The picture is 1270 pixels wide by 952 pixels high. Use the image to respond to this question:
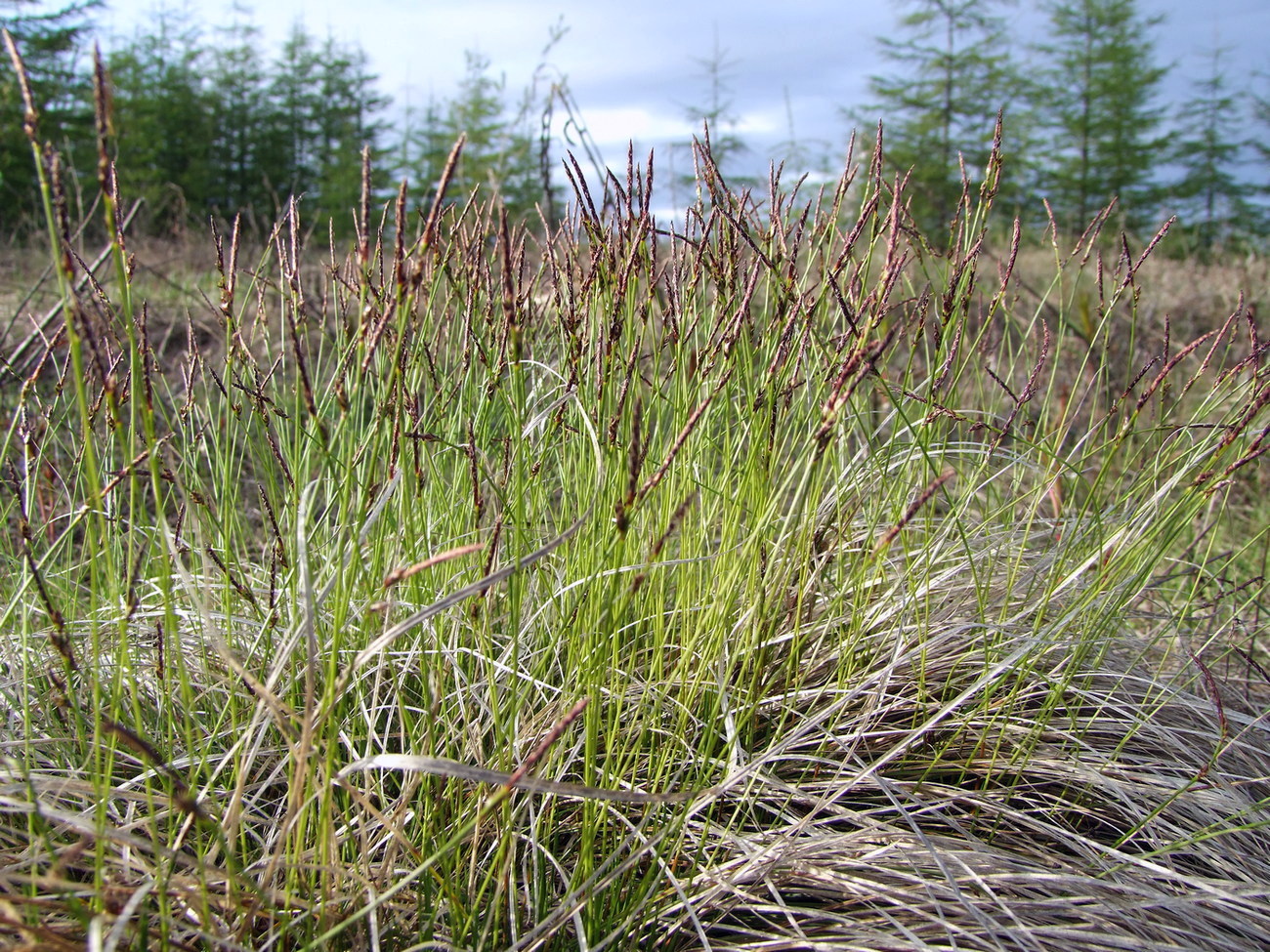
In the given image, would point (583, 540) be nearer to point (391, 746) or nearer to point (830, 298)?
point (391, 746)

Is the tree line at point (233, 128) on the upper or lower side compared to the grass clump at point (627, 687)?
upper

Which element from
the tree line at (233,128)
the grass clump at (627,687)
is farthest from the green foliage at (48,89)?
the grass clump at (627,687)

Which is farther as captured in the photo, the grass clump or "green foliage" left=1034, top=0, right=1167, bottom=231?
"green foliage" left=1034, top=0, right=1167, bottom=231

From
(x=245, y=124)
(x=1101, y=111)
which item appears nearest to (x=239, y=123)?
(x=245, y=124)

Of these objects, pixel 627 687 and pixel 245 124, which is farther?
pixel 245 124

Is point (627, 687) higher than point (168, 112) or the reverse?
the reverse

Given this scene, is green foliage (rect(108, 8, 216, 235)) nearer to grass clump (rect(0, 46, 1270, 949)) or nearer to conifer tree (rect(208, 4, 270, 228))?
conifer tree (rect(208, 4, 270, 228))

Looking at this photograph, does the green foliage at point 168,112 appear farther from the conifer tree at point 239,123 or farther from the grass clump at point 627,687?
the grass clump at point 627,687

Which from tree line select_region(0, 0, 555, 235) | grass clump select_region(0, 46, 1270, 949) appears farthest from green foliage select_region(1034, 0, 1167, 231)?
grass clump select_region(0, 46, 1270, 949)

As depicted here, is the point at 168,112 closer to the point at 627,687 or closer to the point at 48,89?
A: the point at 48,89

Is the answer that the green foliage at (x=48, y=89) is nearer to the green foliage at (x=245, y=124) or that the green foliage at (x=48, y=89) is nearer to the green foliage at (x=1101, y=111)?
the green foliage at (x=245, y=124)

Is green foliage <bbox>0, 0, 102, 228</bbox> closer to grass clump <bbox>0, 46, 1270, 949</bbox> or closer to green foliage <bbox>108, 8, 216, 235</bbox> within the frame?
green foliage <bbox>108, 8, 216, 235</bbox>

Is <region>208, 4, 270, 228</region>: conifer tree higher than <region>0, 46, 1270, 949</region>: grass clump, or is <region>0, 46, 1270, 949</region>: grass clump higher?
<region>208, 4, 270, 228</region>: conifer tree

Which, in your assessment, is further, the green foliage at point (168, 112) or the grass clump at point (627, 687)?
the green foliage at point (168, 112)
